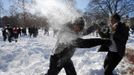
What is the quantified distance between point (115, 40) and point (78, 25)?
1.43 metres

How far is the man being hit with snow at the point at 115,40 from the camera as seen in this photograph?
7371mm

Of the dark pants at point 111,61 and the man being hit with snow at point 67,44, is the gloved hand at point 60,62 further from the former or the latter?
the dark pants at point 111,61

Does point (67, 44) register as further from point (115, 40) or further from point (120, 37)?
point (120, 37)

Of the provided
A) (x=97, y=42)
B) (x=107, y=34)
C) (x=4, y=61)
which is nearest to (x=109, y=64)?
(x=107, y=34)

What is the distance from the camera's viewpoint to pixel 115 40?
290 inches

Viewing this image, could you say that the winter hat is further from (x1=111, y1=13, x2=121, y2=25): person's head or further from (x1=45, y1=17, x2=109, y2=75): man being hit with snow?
(x1=111, y1=13, x2=121, y2=25): person's head

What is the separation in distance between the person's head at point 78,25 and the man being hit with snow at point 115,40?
1086mm

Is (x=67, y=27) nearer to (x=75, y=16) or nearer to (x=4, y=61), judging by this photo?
(x=75, y=16)

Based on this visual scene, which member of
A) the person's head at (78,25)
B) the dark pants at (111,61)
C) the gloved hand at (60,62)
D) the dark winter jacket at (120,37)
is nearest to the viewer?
the person's head at (78,25)

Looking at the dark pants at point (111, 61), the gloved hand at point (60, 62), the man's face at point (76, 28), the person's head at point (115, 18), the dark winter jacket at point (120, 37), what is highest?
the man's face at point (76, 28)

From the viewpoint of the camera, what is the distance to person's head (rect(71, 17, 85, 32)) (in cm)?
626

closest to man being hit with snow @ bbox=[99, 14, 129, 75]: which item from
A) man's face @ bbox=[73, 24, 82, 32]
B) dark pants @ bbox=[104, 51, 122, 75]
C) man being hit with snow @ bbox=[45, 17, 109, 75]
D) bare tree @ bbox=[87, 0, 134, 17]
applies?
dark pants @ bbox=[104, 51, 122, 75]

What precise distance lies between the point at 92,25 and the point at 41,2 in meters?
3.05

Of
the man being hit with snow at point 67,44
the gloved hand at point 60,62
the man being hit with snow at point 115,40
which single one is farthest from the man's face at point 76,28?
the man being hit with snow at point 115,40
